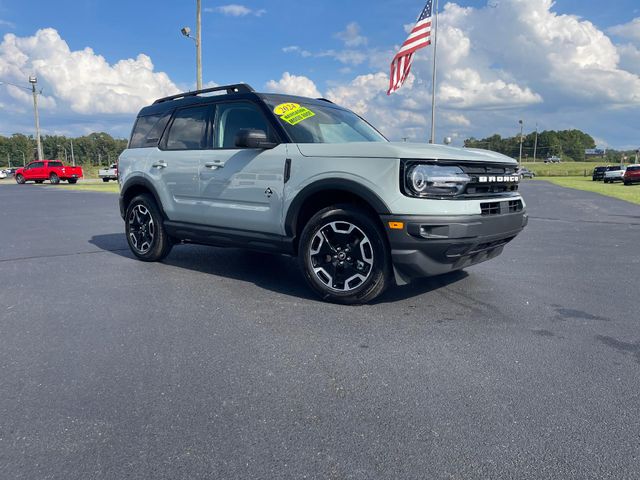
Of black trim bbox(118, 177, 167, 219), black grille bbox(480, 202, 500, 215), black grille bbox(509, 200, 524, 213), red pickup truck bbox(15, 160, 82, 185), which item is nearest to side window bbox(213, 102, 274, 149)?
black trim bbox(118, 177, 167, 219)

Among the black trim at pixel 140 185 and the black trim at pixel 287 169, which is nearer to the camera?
the black trim at pixel 287 169

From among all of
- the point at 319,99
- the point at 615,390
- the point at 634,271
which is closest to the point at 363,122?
the point at 319,99

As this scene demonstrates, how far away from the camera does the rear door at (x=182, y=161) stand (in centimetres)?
540

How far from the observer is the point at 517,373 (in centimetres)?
291

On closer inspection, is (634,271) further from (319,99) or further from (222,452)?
(222,452)

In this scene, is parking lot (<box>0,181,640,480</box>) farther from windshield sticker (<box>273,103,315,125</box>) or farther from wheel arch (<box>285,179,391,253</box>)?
windshield sticker (<box>273,103,315,125</box>)

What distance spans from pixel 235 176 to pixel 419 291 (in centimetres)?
214

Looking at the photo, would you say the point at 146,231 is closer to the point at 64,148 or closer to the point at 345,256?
the point at 345,256

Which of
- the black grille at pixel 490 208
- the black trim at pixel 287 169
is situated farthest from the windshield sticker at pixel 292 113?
the black grille at pixel 490 208

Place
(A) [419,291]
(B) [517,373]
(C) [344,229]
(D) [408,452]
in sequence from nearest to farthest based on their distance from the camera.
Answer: (D) [408,452], (B) [517,373], (C) [344,229], (A) [419,291]

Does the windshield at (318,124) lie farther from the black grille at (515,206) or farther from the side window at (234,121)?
the black grille at (515,206)

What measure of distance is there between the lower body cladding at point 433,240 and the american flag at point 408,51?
562 inches

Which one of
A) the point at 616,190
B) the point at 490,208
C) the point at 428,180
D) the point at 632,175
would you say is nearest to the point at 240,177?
the point at 428,180

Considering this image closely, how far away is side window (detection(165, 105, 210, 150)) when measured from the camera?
5.42 metres
